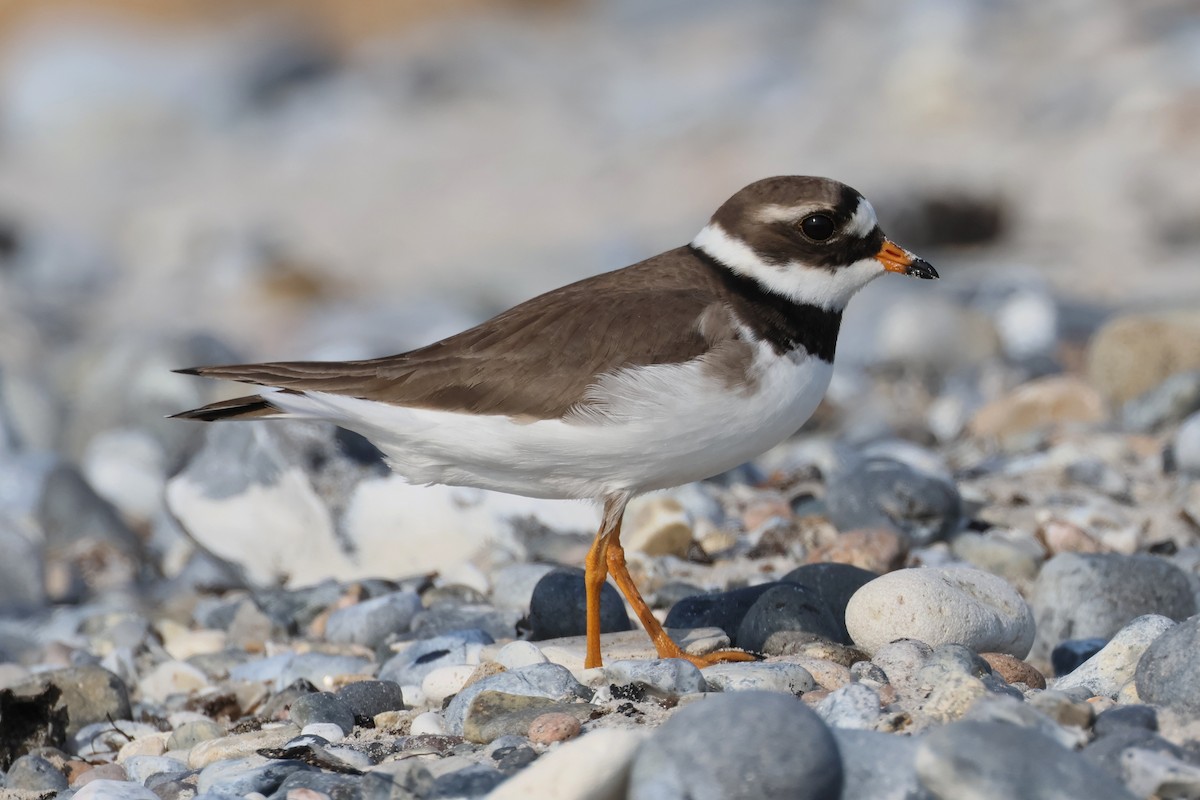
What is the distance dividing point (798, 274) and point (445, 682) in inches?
74.7

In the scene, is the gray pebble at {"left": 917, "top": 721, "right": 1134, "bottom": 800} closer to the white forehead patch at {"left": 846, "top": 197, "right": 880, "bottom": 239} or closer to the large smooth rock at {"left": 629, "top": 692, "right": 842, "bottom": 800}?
the large smooth rock at {"left": 629, "top": 692, "right": 842, "bottom": 800}

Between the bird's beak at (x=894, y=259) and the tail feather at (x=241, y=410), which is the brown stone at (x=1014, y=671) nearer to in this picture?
the bird's beak at (x=894, y=259)

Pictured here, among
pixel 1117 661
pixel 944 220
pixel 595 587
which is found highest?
pixel 944 220

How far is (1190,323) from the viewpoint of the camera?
29.6 feet

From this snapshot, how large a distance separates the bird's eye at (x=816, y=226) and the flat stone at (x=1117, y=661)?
171 centimetres

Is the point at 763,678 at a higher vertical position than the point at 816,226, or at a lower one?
lower

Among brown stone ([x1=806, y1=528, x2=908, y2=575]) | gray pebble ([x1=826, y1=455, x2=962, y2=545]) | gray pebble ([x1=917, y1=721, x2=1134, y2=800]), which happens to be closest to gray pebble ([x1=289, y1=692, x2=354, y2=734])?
gray pebble ([x1=917, y1=721, x2=1134, y2=800])

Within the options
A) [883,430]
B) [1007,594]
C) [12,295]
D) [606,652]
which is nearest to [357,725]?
[606,652]

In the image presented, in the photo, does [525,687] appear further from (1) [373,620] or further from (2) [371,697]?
(1) [373,620]

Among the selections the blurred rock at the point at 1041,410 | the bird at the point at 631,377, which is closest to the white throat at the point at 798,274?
the bird at the point at 631,377

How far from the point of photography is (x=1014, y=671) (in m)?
4.66

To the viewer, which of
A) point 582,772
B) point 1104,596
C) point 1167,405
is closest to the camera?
point 582,772

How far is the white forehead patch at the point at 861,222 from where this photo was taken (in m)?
5.10

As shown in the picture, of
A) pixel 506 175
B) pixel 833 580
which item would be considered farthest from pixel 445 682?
pixel 506 175
